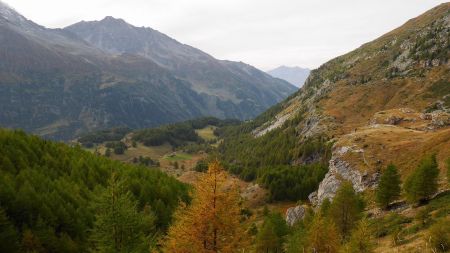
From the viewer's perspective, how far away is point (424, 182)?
6500 cm

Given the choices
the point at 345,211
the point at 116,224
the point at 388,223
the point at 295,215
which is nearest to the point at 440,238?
the point at 388,223

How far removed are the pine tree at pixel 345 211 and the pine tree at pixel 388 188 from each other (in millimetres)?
6676

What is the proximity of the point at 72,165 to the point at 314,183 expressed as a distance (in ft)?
271

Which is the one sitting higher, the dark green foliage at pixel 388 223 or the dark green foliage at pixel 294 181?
the dark green foliage at pixel 388 223

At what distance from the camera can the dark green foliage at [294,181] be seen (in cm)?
14075

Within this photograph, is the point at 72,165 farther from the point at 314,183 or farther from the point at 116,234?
the point at 116,234

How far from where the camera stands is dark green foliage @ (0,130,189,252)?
73.6 meters

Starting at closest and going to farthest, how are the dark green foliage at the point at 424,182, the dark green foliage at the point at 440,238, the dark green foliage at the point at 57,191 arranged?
the dark green foliage at the point at 440,238, the dark green foliage at the point at 424,182, the dark green foliage at the point at 57,191

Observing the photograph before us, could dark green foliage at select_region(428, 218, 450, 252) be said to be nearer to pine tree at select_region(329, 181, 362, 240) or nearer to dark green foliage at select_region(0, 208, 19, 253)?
pine tree at select_region(329, 181, 362, 240)

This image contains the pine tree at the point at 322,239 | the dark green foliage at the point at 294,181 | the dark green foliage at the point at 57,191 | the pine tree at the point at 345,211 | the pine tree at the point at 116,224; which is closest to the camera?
the pine tree at the point at 116,224

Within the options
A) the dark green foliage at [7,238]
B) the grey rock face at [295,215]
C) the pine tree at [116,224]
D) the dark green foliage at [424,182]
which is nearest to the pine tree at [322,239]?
the dark green foliage at [424,182]

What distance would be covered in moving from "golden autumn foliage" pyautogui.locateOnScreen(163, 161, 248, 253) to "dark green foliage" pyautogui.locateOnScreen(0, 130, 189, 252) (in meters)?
20.5

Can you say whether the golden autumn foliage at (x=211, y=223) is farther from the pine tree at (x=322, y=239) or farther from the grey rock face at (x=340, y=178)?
the grey rock face at (x=340, y=178)

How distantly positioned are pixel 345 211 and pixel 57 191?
228 feet
